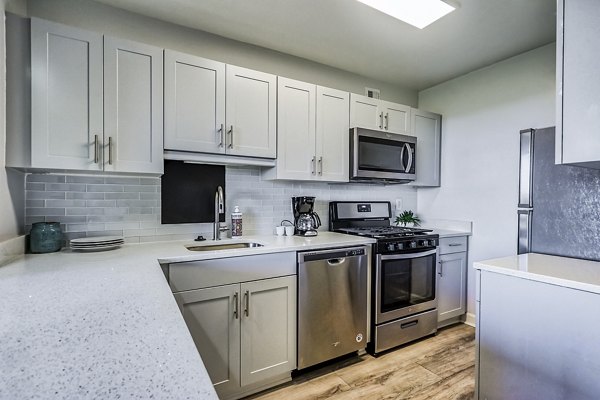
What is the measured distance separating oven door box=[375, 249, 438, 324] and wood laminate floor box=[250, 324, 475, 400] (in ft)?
1.05

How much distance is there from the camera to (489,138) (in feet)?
9.75

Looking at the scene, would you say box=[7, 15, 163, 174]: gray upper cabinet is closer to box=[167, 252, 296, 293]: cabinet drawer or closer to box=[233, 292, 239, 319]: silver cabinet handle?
box=[167, 252, 296, 293]: cabinet drawer

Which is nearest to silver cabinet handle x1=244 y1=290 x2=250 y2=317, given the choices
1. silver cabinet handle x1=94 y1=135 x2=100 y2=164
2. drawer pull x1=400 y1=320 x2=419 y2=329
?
silver cabinet handle x1=94 y1=135 x2=100 y2=164

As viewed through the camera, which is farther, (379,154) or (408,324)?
(379,154)

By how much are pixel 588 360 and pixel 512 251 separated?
5.30 ft

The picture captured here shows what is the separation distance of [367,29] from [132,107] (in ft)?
5.90

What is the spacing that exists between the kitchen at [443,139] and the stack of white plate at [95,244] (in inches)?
8.9

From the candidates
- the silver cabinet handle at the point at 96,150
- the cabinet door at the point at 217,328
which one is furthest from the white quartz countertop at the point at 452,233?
the silver cabinet handle at the point at 96,150

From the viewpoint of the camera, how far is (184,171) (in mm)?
2318

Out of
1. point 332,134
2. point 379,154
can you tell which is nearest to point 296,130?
point 332,134

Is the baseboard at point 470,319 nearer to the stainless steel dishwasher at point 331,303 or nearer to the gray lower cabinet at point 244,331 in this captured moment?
the stainless steel dishwasher at point 331,303

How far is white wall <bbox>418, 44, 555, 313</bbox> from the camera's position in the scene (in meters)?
Answer: 2.65

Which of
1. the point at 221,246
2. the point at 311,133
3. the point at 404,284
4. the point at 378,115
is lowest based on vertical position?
the point at 404,284

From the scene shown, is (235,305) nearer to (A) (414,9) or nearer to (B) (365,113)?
(B) (365,113)
